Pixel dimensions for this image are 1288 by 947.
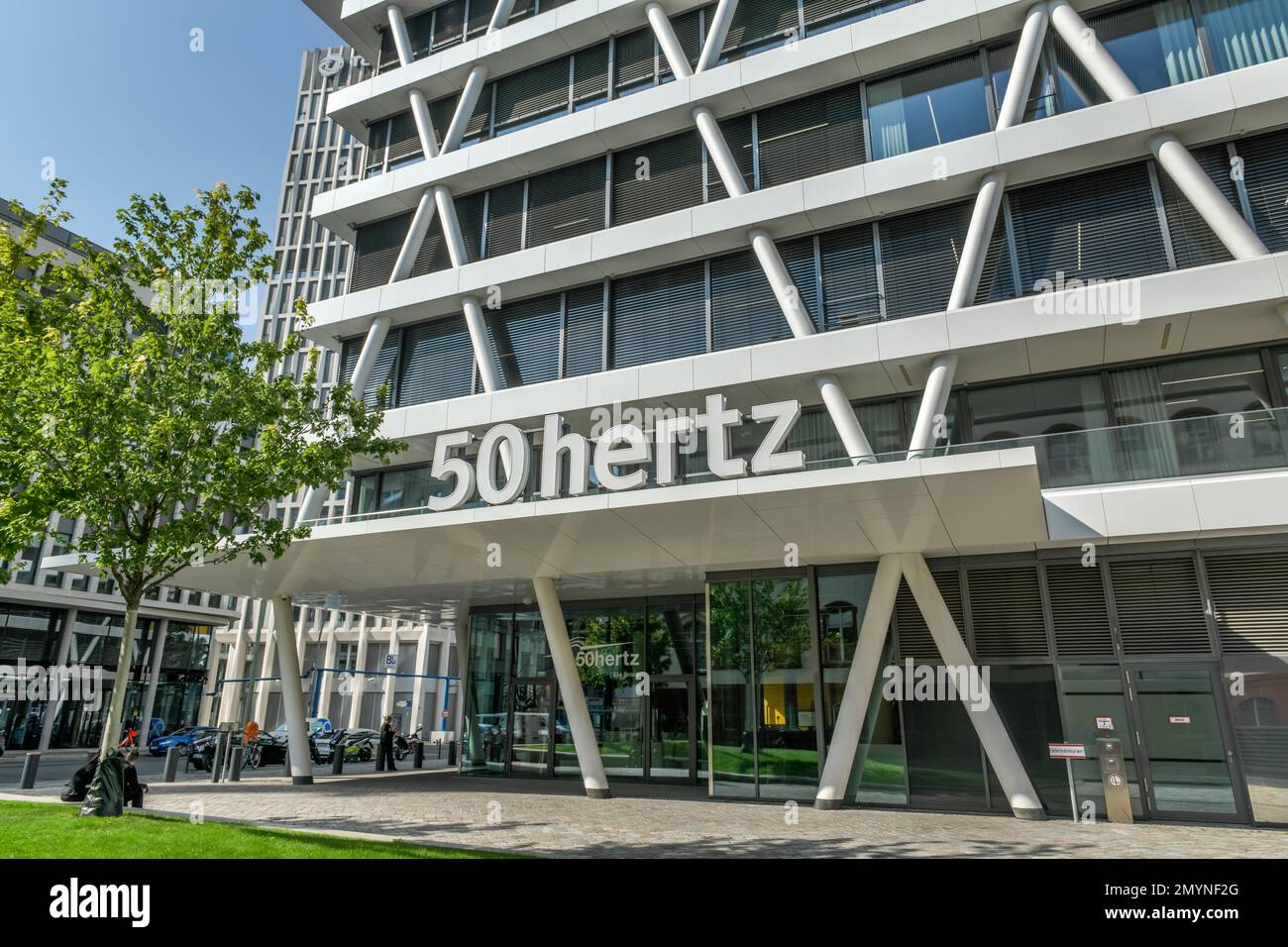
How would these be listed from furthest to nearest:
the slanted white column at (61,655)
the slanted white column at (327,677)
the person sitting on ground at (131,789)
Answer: the slanted white column at (327,677) → the slanted white column at (61,655) → the person sitting on ground at (131,789)

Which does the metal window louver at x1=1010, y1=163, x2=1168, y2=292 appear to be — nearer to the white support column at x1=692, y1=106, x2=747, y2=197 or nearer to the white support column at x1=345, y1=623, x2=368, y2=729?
the white support column at x1=692, y1=106, x2=747, y2=197

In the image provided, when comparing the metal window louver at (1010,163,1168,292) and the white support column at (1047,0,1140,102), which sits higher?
the white support column at (1047,0,1140,102)

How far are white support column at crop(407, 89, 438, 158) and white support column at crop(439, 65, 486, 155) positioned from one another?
31cm

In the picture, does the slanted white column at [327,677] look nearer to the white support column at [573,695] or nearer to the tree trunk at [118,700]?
the white support column at [573,695]

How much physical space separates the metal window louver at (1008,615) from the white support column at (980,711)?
55 cm

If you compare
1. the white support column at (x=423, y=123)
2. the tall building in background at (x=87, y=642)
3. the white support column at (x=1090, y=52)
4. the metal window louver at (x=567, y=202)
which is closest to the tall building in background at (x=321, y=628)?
the tall building in background at (x=87, y=642)

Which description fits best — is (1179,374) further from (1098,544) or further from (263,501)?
(263,501)

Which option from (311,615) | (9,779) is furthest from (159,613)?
(9,779)

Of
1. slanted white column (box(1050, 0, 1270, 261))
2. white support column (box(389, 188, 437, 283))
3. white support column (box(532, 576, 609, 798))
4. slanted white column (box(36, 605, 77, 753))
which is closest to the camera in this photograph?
slanted white column (box(1050, 0, 1270, 261))

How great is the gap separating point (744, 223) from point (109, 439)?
12375 mm

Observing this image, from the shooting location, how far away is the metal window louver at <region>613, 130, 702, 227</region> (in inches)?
744

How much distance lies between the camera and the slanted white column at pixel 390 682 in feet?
190

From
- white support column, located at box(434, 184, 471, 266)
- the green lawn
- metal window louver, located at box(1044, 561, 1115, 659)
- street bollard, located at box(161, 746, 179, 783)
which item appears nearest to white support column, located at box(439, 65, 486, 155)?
white support column, located at box(434, 184, 471, 266)

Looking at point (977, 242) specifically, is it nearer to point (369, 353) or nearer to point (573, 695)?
point (573, 695)
